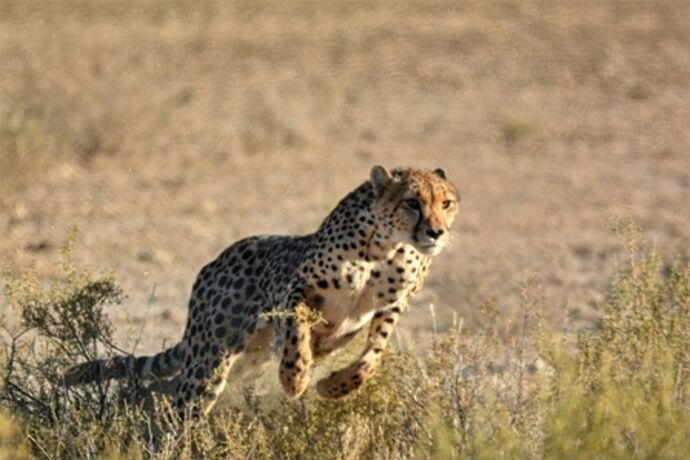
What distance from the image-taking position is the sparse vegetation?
6.25 metres

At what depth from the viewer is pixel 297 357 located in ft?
22.8

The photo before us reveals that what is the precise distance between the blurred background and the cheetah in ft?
1.48

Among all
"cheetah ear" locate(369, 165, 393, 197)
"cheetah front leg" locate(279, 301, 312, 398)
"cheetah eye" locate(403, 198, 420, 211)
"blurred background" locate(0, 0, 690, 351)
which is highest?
"cheetah ear" locate(369, 165, 393, 197)

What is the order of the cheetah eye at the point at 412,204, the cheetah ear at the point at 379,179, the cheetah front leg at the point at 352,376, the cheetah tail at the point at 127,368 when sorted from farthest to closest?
the cheetah tail at the point at 127,368
the cheetah ear at the point at 379,179
the cheetah eye at the point at 412,204
the cheetah front leg at the point at 352,376

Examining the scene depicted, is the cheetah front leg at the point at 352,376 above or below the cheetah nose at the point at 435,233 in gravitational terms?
below

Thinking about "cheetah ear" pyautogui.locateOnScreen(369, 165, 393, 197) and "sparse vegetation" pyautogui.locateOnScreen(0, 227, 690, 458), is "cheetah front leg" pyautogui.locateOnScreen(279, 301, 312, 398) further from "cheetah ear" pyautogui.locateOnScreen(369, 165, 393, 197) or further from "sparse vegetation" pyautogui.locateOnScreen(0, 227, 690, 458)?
"cheetah ear" pyautogui.locateOnScreen(369, 165, 393, 197)

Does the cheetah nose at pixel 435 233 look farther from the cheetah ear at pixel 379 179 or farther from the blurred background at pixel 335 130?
the blurred background at pixel 335 130

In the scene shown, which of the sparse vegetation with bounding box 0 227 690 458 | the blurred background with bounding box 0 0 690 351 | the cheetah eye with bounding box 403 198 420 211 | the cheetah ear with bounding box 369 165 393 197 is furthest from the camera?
the blurred background with bounding box 0 0 690 351

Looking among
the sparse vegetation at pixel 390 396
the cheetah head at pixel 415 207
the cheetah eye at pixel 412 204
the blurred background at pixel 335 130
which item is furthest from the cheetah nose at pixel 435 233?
the blurred background at pixel 335 130

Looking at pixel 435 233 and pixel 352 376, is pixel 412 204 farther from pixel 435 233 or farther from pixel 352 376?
pixel 352 376

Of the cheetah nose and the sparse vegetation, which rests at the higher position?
the cheetah nose

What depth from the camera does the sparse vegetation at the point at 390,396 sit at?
625 cm

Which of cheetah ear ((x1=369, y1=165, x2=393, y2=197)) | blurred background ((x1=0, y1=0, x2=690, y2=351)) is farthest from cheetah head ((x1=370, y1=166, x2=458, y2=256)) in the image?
blurred background ((x1=0, y1=0, x2=690, y2=351))

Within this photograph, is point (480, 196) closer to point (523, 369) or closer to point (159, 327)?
point (159, 327)
